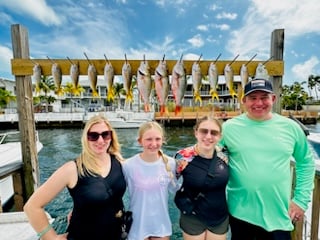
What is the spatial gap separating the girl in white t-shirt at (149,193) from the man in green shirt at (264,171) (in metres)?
0.56

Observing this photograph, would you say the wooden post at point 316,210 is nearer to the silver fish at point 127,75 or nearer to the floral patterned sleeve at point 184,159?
the floral patterned sleeve at point 184,159

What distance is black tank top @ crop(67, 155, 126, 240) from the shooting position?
161 cm

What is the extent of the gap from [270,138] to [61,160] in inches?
559

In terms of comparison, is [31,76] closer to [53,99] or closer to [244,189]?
[244,189]

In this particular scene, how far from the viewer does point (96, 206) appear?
1644mm

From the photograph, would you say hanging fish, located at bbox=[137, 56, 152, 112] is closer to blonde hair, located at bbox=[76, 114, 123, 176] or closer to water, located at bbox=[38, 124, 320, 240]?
blonde hair, located at bbox=[76, 114, 123, 176]

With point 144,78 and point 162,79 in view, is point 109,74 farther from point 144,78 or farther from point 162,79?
point 162,79

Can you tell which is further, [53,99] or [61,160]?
[53,99]

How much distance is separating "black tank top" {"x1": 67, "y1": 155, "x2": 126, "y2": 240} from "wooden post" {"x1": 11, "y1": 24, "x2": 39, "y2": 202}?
5.26 feet

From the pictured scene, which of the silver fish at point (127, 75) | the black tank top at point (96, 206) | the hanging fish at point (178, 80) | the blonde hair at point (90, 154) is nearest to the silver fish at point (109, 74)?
the silver fish at point (127, 75)

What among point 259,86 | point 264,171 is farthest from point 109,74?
point 264,171

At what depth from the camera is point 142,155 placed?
6.55 feet

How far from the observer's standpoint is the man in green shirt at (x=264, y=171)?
1.81 meters

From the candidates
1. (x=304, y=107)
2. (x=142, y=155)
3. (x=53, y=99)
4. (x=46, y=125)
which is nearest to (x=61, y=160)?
(x=142, y=155)
